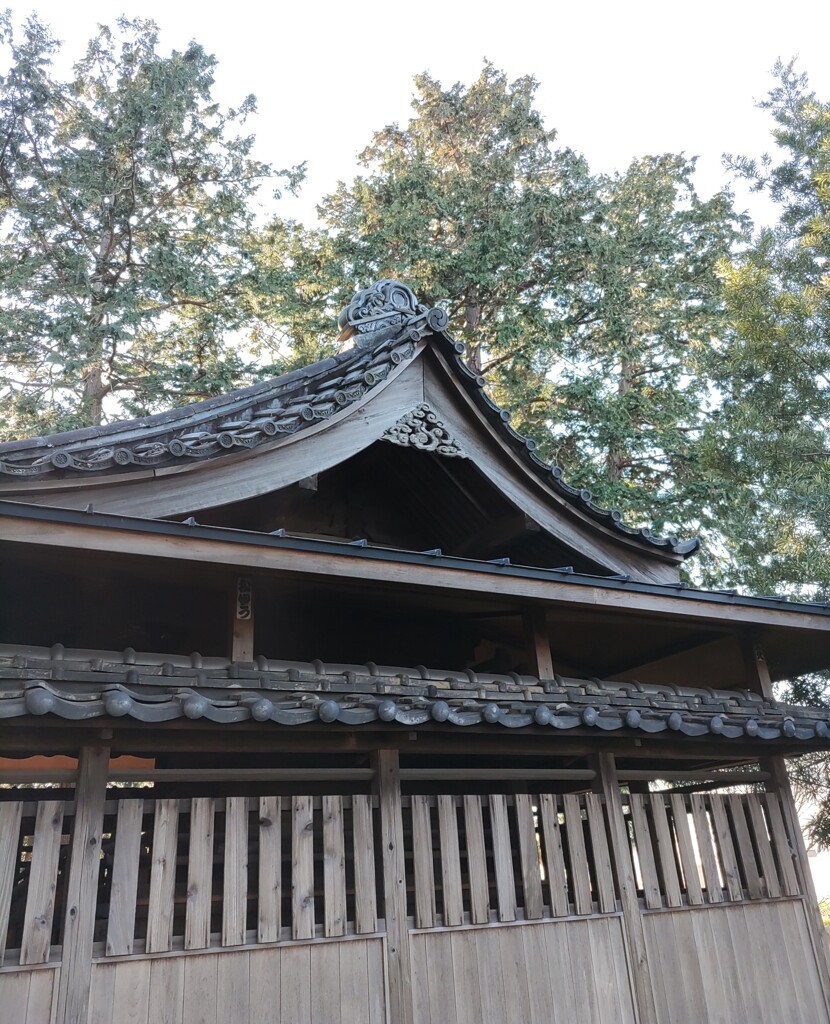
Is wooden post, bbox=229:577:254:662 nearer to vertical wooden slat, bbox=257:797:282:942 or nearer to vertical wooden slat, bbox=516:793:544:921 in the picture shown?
vertical wooden slat, bbox=257:797:282:942

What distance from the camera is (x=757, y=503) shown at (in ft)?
52.8

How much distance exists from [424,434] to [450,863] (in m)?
3.03

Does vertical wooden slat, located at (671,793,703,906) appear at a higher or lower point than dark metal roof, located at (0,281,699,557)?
lower

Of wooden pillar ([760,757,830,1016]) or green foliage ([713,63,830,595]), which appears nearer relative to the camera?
wooden pillar ([760,757,830,1016])

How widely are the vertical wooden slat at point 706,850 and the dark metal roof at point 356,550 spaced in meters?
1.51

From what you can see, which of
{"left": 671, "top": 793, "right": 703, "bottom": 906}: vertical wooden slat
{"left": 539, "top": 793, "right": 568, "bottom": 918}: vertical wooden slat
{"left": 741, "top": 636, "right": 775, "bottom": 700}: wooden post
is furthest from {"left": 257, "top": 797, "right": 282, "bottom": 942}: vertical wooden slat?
{"left": 741, "top": 636, "right": 775, "bottom": 700}: wooden post

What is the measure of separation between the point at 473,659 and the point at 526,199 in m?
15.2

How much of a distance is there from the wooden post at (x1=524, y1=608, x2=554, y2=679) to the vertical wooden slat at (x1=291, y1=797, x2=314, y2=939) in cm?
203

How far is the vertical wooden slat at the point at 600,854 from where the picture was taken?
17.3ft

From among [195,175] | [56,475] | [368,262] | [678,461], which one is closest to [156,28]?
[195,175]

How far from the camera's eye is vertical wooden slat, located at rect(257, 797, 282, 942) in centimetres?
426

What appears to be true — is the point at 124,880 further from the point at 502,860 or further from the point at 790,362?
the point at 790,362

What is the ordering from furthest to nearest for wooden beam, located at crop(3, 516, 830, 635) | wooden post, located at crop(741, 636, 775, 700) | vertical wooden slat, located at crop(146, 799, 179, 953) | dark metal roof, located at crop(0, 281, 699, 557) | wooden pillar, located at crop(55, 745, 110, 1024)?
wooden post, located at crop(741, 636, 775, 700) < dark metal roof, located at crop(0, 281, 699, 557) < wooden beam, located at crop(3, 516, 830, 635) < vertical wooden slat, located at crop(146, 799, 179, 953) < wooden pillar, located at crop(55, 745, 110, 1024)

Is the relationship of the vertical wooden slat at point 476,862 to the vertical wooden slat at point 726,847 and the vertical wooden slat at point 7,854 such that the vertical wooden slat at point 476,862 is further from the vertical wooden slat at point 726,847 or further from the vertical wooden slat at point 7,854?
the vertical wooden slat at point 7,854
